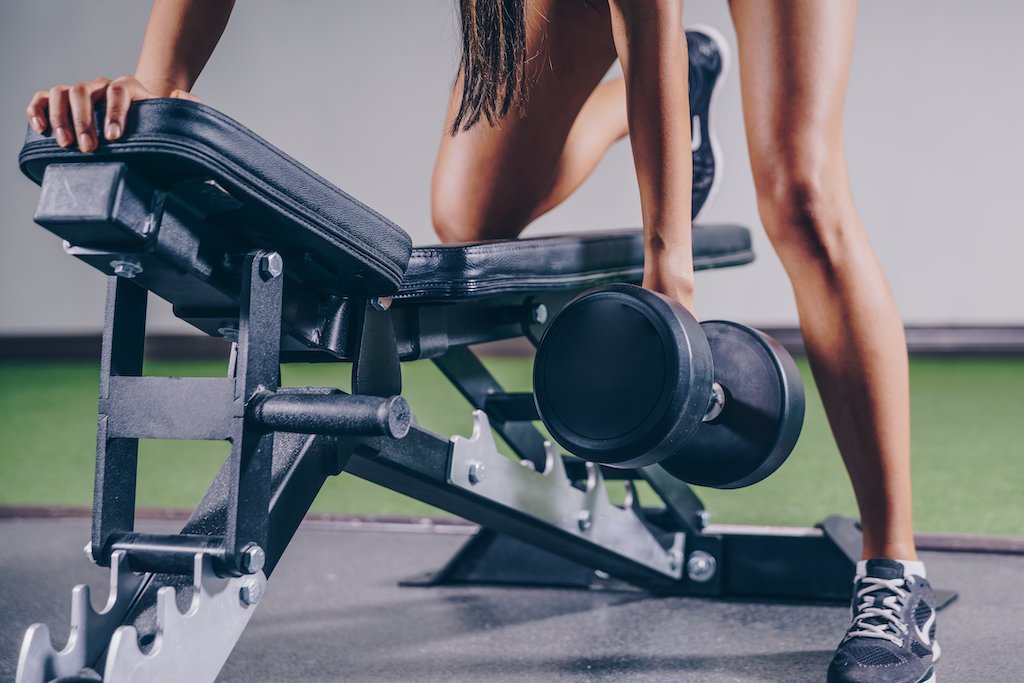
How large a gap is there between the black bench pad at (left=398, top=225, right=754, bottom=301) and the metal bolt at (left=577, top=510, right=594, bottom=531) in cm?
29

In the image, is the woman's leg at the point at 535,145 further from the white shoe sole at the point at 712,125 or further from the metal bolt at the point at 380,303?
the metal bolt at the point at 380,303

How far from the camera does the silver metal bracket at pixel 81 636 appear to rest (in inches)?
29.0

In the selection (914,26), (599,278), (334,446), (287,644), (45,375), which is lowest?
(45,375)

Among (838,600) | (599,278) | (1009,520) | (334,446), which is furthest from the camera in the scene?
(1009,520)

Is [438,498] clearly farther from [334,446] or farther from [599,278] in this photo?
[599,278]

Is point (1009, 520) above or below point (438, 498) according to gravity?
below

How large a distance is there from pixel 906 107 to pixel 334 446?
11.7 feet

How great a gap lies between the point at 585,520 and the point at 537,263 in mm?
349

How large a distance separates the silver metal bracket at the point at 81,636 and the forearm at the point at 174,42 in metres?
0.48

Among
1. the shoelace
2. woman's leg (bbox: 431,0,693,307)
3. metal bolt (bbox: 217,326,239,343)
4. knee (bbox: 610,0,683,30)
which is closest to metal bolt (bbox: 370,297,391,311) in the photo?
metal bolt (bbox: 217,326,239,343)

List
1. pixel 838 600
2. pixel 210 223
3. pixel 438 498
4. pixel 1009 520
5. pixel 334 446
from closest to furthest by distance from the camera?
pixel 210 223
pixel 334 446
pixel 438 498
pixel 838 600
pixel 1009 520

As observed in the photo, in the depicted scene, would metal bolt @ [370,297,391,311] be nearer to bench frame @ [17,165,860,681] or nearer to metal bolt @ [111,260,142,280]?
bench frame @ [17,165,860,681]

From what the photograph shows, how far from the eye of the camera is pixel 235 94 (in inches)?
168

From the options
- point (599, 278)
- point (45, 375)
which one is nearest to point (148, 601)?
point (599, 278)
